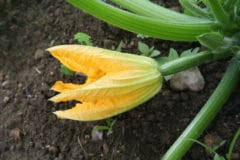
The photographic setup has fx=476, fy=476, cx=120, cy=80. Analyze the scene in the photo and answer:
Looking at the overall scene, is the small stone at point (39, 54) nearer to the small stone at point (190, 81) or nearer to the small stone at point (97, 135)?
the small stone at point (97, 135)

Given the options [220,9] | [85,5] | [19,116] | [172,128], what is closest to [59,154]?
[19,116]

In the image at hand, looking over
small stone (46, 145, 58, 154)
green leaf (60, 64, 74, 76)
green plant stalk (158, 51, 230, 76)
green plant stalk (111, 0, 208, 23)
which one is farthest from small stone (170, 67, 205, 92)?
small stone (46, 145, 58, 154)

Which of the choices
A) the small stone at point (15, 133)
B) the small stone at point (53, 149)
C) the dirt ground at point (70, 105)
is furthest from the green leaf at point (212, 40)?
the small stone at point (15, 133)

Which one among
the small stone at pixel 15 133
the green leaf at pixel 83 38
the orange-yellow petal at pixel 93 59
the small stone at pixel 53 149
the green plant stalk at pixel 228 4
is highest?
the green plant stalk at pixel 228 4

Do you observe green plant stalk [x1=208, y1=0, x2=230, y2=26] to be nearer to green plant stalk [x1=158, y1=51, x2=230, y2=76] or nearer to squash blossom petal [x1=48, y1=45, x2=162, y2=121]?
green plant stalk [x1=158, y1=51, x2=230, y2=76]

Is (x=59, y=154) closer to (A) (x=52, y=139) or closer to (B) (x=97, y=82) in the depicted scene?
(A) (x=52, y=139)

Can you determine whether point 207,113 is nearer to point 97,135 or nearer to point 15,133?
point 97,135

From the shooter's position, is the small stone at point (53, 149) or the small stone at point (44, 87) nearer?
the small stone at point (53, 149)
